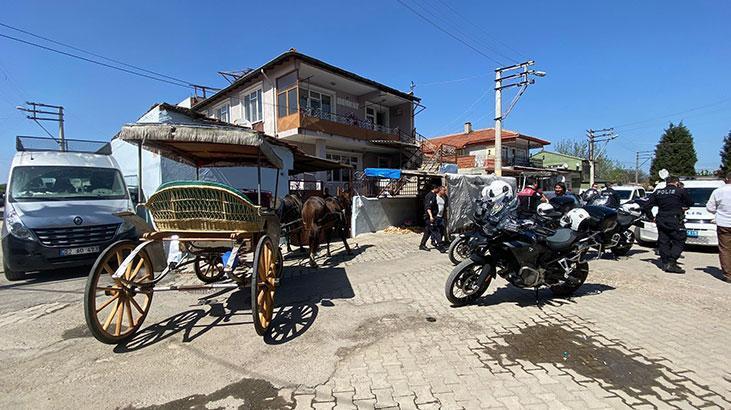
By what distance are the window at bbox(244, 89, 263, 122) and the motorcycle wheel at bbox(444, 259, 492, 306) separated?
17.4 metres

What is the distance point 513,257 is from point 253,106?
18959 millimetres

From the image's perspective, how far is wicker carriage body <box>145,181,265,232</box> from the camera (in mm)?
3639

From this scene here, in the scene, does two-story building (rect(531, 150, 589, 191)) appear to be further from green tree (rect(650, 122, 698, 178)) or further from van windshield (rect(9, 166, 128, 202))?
van windshield (rect(9, 166, 128, 202))

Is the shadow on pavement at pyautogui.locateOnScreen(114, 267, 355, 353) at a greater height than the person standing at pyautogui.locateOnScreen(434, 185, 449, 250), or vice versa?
the person standing at pyautogui.locateOnScreen(434, 185, 449, 250)

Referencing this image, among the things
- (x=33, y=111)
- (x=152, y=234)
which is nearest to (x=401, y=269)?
(x=152, y=234)

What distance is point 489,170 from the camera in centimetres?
2727

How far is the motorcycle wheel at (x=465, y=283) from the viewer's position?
→ 4.55 metres

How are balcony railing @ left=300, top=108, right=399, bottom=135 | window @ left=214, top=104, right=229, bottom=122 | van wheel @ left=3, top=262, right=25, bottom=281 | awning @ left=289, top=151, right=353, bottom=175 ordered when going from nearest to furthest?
van wheel @ left=3, top=262, right=25, bottom=281 < awning @ left=289, top=151, right=353, bottom=175 < balcony railing @ left=300, top=108, right=399, bottom=135 < window @ left=214, top=104, right=229, bottom=122

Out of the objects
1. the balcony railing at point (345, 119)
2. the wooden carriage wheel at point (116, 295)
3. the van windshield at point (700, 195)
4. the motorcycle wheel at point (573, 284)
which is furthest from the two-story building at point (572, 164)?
the wooden carriage wheel at point (116, 295)

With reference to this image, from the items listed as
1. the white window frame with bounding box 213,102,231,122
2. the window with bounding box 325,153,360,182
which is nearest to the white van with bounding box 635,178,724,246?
the window with bounding box 325,153,360,182

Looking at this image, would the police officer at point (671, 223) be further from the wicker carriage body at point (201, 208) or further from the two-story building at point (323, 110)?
the two-story building at point (323, 110)

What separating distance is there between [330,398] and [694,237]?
35.1ft

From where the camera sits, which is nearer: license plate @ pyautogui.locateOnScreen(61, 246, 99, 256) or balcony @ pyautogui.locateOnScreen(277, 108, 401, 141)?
license plate @ pyautogui.locateOnScreen(61, 246, 99, 256)

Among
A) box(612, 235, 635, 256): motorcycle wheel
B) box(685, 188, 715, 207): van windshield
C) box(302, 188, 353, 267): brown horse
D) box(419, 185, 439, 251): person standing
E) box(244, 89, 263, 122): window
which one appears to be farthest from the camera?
box(244, 89, 263, 122): window
